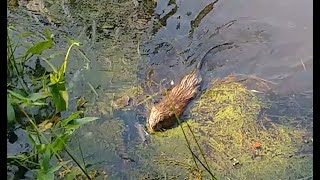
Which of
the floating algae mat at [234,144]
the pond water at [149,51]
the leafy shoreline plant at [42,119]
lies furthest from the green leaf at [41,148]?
the floating algae mat at [234,144]

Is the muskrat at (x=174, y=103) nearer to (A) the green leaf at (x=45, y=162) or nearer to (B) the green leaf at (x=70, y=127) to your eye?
(B) the green leaf at (x=70, y=127)

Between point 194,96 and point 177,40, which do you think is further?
point 177,40

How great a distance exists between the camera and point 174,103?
7.04ft

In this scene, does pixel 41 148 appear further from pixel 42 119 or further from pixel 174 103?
pixel 174 103

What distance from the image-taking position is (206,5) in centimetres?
256

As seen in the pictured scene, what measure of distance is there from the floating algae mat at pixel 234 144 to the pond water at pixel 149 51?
4 centimetres

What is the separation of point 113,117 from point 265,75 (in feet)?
2.16

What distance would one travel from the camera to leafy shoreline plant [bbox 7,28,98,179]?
1655 millimetres

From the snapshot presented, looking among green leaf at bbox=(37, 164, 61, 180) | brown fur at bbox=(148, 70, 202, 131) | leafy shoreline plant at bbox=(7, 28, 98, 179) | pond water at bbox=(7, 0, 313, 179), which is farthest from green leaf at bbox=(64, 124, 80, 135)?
brown fur at bbox=(148, 70, 202, 131)

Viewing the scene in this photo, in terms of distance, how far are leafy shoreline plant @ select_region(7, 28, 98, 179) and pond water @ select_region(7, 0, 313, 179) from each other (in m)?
0.11

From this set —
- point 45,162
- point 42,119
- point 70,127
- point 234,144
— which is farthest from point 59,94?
point 234,144

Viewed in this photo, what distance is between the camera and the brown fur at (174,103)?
2.08 m
